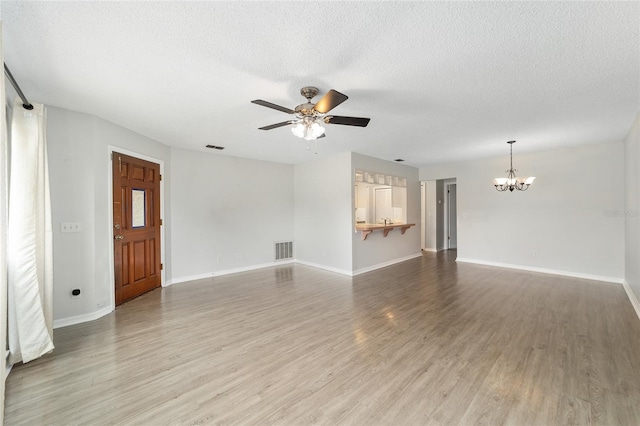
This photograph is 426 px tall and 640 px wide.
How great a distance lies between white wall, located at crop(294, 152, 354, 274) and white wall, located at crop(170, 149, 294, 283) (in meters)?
0.40

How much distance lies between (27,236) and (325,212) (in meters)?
4.58

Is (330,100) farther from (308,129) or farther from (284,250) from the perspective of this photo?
(284,250)

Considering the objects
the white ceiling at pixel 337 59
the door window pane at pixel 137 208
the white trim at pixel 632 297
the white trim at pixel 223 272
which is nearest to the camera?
the white ceiling at pixel 337 59

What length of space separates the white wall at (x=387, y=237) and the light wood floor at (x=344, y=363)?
5.68ft

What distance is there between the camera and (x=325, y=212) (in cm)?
604

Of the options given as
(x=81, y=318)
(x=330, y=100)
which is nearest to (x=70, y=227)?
(x=81, y=318)

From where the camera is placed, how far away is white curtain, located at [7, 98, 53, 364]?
2.32 meters

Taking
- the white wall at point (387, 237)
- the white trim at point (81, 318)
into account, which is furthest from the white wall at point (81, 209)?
the white wall at point (387, 237)

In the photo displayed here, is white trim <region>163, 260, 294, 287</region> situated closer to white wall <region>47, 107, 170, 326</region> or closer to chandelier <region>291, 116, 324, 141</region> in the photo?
white wall <region>47, 107, 170, 326</region>

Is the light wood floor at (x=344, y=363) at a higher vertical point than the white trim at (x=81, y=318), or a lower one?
lower

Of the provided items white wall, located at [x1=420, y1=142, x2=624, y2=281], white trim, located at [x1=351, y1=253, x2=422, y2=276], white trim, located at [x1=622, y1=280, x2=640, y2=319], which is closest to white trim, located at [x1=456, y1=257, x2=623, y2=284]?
white wall, located at [x1=420, y1=142, x2=624, y2=281]

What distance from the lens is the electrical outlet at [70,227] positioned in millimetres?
3174

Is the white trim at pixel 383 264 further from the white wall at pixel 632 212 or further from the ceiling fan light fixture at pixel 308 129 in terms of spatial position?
the white wall at pixel 632 212

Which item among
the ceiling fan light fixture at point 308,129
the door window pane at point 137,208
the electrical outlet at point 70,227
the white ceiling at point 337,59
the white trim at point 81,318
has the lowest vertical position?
the white trim at point 81,318
